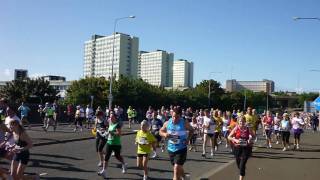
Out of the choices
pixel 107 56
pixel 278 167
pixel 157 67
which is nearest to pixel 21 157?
pixel 278 167

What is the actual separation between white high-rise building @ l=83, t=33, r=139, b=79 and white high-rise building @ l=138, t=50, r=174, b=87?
1312 inches

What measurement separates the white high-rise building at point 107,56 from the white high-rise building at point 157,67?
33.3 meters

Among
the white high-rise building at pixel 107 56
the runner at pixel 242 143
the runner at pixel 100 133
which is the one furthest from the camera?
the white high-rise building at pixel 107 56

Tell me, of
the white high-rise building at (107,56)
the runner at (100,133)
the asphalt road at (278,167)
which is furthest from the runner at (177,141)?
the white high-rise building at (107,56)

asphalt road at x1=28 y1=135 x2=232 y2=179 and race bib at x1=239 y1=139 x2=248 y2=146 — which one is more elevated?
race bib at x1=239 y1=139 x2=248 y2=146

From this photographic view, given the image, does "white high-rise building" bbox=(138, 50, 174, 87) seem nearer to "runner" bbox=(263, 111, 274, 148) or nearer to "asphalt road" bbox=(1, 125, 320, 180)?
"runner" bbox=(263, 111, 274, 148)

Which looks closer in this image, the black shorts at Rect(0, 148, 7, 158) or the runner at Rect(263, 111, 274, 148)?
the black shorts at Rect(0, 148, 7, 158)

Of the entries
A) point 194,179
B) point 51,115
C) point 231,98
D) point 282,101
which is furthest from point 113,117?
point 282,101

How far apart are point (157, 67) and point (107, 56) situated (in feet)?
145

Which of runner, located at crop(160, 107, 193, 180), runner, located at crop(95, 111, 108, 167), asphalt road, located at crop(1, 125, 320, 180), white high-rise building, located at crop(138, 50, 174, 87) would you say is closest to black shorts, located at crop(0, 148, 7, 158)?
asphalt road, located at crop(1, 125, 320, 180)

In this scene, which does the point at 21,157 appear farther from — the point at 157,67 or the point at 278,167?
the point at 157,67

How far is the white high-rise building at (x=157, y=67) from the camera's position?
17612cm

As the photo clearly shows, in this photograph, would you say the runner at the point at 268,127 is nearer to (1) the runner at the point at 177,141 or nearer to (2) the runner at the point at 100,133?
(2) the runner at the point at 100,133

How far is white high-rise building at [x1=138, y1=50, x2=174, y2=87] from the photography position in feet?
578
